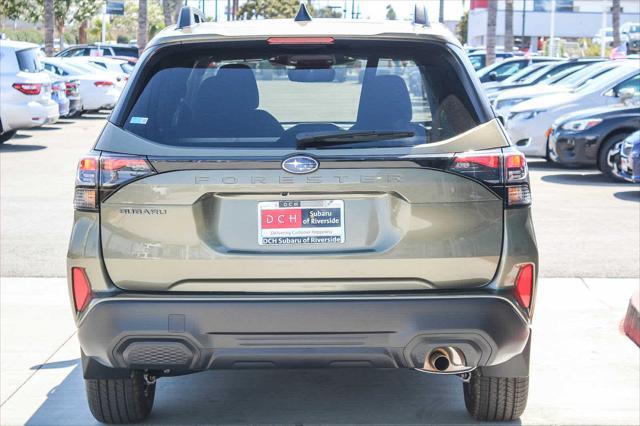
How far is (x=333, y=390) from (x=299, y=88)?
1.71 metres

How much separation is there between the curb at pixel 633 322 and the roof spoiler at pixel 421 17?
283 cm

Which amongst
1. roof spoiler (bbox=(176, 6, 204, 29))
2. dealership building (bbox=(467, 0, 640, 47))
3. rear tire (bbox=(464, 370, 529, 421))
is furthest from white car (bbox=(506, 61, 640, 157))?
dealership building (bbox=(467, 0, 640, 47))

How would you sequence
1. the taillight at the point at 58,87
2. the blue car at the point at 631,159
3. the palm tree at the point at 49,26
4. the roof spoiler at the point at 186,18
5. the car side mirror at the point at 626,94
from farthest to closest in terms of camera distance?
the palm tree at the point at 49,26 → the taillight at the point at 58,87 → the car side mirror at the point at 626,94 → the blue car at the point at 631,159 → the roof spoiler at the point at 186,18

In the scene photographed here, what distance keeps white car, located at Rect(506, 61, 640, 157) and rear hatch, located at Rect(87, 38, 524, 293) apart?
13926 mm

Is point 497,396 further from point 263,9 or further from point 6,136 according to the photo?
point 263,9

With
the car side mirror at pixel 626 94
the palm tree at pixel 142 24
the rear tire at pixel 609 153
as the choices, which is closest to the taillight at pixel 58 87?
the car side mirror at pixel 626 94

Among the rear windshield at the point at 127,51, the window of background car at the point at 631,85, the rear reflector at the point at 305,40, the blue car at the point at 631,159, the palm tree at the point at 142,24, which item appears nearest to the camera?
the rear reflector at the point at 305,40

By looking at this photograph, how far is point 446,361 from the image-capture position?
15.1 feet

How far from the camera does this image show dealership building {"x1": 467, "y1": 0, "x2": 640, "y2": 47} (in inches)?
4722

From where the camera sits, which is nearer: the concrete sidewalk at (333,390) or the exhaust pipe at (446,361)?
the exhaust pipe at (446,361)

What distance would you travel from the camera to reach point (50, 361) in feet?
21.4

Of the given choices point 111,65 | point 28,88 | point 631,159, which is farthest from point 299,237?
point 111,65

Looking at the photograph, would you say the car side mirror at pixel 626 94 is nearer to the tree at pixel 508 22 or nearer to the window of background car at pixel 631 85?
the window of background car at pixel 631 85

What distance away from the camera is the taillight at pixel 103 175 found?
447 centimetres
